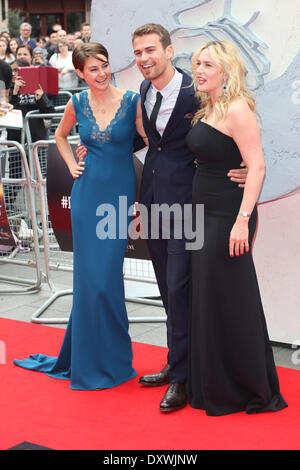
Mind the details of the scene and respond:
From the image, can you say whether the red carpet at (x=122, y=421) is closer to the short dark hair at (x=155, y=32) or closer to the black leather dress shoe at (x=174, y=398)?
the black leather dress shoe at (x=174, y=398)

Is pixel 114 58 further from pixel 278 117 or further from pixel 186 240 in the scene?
pixel 186 240

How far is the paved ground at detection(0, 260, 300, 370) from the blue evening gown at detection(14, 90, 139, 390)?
840 mm

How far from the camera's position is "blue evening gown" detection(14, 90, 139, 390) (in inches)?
153

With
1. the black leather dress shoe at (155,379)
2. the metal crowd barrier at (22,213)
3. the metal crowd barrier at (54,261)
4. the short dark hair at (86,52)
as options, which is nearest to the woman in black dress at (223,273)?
the black leather dress shoe at (155,379)

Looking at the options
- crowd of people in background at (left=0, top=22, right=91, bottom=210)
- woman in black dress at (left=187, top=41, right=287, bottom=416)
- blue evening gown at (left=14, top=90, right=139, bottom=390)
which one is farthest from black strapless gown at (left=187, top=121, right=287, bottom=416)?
crowd of people in background at (left=0, top=22, right=91, bottom=210)

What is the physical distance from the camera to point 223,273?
3500 millimetres

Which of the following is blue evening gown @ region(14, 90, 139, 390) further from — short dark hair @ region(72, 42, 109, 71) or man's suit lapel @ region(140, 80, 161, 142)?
short dark hair @ region(72, 42, 109, 71)

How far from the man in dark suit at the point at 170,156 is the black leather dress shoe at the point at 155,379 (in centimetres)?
26

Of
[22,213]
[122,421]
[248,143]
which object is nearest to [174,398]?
[122,421]

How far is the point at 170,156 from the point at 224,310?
0.86 m

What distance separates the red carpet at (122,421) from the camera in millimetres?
3186

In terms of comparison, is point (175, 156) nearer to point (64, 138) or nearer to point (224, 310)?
point (224, 310)
